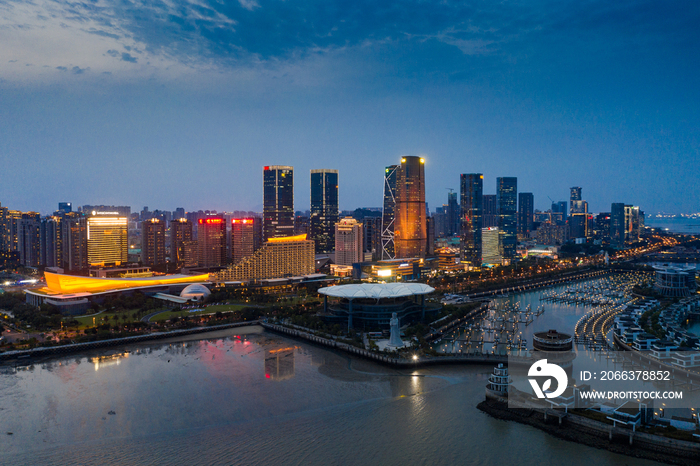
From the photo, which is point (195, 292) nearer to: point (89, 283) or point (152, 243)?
point (89, 283)

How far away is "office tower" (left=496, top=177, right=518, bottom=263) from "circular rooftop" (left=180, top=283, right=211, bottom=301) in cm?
4333

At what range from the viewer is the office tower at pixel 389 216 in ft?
195

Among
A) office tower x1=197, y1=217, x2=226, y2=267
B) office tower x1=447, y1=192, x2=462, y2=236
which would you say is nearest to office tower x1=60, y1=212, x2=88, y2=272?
office tower x1=197, y1=217, x2=226, y2=267

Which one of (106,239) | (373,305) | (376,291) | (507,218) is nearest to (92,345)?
(373,305)

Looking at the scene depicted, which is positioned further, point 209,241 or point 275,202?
point 275,202

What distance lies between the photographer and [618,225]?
282 feet

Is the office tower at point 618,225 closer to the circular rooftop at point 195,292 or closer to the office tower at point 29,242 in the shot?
the circular rooftop at point 195,292

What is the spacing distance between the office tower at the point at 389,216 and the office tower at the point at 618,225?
48.7 m

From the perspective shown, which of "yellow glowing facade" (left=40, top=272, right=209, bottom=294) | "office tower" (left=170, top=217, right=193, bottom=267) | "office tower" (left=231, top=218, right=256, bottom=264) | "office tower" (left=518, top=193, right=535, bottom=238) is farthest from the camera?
"office tower" (left=518, top=193, right=535, bottom=238)

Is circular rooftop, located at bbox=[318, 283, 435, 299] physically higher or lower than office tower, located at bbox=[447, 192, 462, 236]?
lower

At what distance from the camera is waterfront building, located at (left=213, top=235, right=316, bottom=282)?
43.1 metres

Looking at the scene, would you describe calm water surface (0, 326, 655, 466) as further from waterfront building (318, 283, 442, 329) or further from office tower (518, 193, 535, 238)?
office tower (518, 193, 535, 238)

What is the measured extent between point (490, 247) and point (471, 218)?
504cm

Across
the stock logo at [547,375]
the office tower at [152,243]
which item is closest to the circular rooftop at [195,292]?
the office tower at [152,243]
